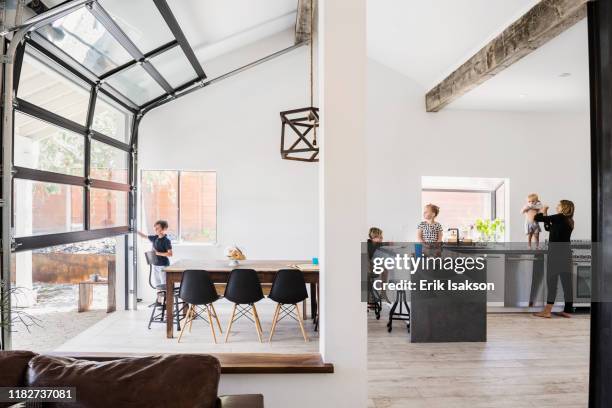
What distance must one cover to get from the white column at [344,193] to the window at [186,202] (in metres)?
4.32

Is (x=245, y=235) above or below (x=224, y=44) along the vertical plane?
below

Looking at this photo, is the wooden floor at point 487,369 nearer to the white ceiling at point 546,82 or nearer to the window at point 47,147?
the white ceiling at point 546,82

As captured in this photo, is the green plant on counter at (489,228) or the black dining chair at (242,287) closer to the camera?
the black dining chair at (242,287)

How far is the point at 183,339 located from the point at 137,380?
2.99 metres

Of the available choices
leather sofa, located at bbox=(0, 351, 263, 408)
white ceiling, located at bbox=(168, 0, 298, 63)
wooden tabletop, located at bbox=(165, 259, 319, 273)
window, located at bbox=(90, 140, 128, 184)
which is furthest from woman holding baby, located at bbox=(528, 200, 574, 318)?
window, located at bbox=(90, 140, 128, 184)

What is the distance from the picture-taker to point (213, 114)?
19.5ft

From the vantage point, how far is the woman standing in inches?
198

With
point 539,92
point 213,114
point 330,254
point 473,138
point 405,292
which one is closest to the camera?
point 330,254

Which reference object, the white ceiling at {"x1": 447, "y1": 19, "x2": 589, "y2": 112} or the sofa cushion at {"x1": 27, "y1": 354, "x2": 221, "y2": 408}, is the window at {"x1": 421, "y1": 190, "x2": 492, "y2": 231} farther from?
the sofa cushion at {"x1": 27, "y1": 354, "x2": 221, "y2": 408}

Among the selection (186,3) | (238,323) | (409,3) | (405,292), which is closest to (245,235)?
(238,323)

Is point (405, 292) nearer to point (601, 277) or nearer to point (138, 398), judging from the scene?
point (601, 277)

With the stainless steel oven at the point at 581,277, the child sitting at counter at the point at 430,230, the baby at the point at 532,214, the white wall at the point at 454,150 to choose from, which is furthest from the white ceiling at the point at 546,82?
the stainless steel oven at the point at 581,277

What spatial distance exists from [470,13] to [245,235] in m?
4.20

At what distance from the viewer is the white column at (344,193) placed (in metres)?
1.97
